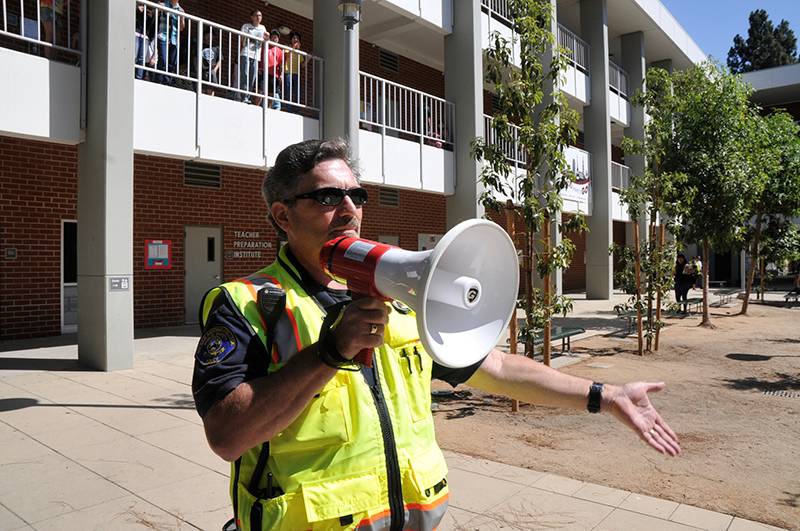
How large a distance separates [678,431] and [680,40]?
25071 millimetres

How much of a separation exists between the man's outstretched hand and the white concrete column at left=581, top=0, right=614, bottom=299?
819 inches

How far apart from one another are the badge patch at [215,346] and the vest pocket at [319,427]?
0.25m

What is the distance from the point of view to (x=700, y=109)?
14.1 metres

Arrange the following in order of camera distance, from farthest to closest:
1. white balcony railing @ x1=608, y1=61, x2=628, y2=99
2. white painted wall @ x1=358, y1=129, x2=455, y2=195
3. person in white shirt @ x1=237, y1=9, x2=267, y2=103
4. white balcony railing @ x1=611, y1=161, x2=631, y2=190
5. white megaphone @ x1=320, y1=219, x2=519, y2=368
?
white balcony railing @ x1=611, y1=161, x2=631, y2=190
white balcony railing @ x1=608, y1=61, x2=628, y2=99
white painted wall @ x1=358, y1=129, x2=455, y2=195
person in white shirt @ x1=237, y1=9, x2=267, y2=103
white megaphone @ x1=320, y1=219, x2=519, y2=368

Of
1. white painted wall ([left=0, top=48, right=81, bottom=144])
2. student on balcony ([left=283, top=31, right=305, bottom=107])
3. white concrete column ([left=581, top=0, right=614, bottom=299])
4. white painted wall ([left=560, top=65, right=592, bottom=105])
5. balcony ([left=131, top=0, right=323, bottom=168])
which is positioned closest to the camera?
white painted wall ([left=0, top=48, right=81, bottom=144])

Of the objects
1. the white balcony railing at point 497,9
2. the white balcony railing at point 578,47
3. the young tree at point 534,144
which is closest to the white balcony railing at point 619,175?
the white balcony railing at point 578,47

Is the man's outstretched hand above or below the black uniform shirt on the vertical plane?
below

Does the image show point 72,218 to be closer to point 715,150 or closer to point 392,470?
point 392,470

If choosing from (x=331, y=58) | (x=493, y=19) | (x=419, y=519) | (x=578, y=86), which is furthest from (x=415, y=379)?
(x=578, y=86)

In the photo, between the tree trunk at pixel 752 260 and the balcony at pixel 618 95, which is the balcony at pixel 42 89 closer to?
the tree trunk at pixel 752 260

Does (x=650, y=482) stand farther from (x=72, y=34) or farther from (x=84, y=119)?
(x=72, y=34)

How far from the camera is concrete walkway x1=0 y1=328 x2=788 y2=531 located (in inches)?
150

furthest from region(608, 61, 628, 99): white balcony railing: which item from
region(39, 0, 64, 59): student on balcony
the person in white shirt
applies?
region(39, 0, 64, 59): student on balcony

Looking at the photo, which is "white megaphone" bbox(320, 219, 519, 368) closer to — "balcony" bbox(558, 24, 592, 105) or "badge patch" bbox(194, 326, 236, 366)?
"badge patch" bbox(194, 326, 236, 366)
